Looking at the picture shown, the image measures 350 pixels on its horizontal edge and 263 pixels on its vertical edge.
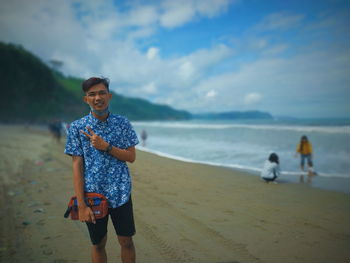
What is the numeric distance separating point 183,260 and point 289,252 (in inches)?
66.1

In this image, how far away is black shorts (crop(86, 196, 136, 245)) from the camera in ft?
6.42

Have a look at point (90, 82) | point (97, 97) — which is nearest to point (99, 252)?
point (97, 97)

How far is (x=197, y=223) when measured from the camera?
13.4ft

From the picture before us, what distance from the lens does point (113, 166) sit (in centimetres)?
197

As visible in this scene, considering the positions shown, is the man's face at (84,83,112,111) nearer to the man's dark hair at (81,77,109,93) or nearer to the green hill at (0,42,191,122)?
the man's dark hair at (81,77,109,93)

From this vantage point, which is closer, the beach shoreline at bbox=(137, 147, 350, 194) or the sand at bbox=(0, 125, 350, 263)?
the sand at bbox=(0, 125, 350, 263)

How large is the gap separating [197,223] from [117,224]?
8.10ft

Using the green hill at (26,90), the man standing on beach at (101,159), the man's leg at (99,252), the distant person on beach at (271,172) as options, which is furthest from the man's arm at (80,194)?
the green hill at (26,90)

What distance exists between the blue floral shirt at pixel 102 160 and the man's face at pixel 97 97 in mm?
122

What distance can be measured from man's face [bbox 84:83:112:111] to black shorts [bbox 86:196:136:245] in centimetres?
98

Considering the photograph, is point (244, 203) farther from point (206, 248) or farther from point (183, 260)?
point (183, 260)

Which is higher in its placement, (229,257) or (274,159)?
(274,159)

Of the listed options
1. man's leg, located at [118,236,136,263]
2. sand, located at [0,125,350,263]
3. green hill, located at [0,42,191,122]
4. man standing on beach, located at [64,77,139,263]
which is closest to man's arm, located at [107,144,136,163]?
man standing on beach, located at [64,77,139,263]

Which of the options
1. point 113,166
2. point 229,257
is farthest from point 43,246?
point 229,257
